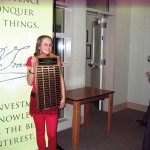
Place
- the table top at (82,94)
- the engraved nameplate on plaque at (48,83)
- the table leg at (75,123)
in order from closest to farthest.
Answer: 1. the engraved nameplate on plaque at (48,83)
2. the table leg at (75,123)
3. the table top at (82,94)

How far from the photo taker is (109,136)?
3.46 meters

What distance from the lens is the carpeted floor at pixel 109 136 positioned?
10.2ft

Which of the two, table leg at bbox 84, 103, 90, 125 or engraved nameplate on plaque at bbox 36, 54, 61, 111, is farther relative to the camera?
table leg at bbox 84, 103, 90, 125

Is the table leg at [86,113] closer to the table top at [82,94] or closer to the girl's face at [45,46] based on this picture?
the table top at [82,94]

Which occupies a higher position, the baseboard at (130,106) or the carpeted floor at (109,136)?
the baseboard at (130,106)

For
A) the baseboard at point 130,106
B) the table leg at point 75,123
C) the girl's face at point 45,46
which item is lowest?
the baseboard at point 130,106

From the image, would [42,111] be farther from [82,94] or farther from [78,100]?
[82,94]

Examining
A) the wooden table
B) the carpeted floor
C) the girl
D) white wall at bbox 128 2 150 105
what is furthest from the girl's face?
white wall at bbox 128 2 150 105

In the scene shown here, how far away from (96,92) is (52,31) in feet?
3.93

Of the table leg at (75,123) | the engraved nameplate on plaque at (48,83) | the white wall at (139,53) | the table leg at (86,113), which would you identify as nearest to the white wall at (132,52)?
the white wall at (139,53)

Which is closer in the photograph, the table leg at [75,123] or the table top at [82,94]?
the table leg at [75,123]

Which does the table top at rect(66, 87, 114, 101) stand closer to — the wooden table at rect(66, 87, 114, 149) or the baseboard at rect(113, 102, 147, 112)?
the wooden table at rect(66, 87, 114, 149)

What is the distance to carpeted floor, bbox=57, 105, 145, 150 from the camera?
310cm

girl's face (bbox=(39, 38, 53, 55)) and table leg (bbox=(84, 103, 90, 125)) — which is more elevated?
girl's face (bbox=(39, 38, 53, 55))
